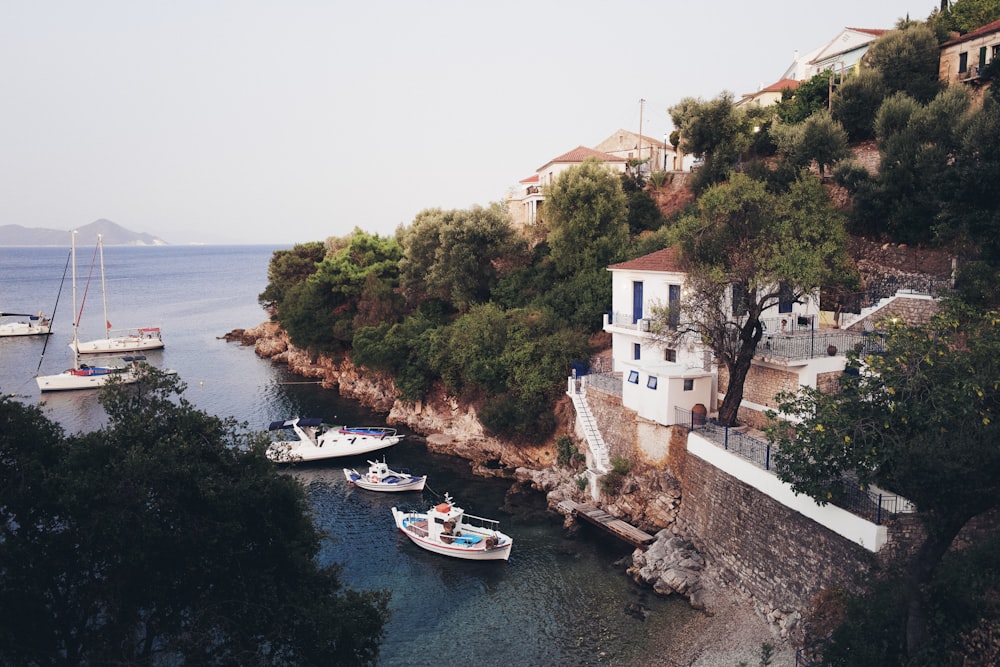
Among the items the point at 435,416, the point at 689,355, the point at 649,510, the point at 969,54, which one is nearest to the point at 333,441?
the point at 435,416

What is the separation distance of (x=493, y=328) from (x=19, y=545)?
24.0 meters

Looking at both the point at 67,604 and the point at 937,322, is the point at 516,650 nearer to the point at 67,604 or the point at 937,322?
the point at 67,604

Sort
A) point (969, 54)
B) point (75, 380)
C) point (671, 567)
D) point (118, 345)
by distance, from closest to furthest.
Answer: point (671, 567) → point (969, 54) → point (75, 380) → point (118, 345)

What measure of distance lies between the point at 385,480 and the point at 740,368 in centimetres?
1629

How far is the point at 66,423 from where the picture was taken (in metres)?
40.1

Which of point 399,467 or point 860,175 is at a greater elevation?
point 860,175

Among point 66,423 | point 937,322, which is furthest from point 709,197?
point 66,423

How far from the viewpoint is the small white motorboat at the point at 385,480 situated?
2941 centimetres

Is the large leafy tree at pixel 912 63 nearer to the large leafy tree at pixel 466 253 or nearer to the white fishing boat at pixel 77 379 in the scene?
the large leafy tree at pixel 466 253

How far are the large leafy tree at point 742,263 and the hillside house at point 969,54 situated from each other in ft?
49.6

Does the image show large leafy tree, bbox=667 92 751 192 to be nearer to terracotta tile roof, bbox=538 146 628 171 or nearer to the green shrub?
terracotta tile roof, bbox=538 146 628 171

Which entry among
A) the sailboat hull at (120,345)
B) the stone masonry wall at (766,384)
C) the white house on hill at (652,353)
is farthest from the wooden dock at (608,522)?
the sailboat hull at (120,345)

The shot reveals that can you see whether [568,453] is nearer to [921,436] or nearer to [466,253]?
[921,436]

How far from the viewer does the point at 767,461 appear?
1844 cm
